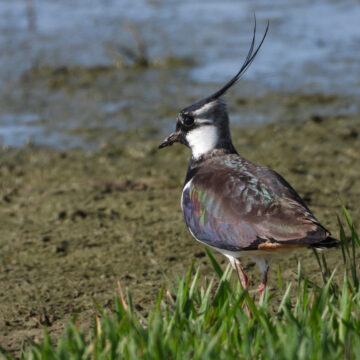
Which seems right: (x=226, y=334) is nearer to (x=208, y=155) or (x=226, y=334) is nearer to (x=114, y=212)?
(x=208, y=155)

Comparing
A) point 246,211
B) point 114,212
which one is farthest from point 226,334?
point 114,212

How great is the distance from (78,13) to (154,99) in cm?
414

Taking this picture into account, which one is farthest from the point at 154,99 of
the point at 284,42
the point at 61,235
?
the point at 61,235

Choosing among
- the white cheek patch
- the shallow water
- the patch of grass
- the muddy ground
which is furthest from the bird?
the shallow water

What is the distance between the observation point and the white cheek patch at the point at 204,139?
15.5 feet

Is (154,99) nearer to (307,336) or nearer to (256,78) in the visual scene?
(256,78)

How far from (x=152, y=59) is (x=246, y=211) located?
6279 mm

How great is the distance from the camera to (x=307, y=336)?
329 cm

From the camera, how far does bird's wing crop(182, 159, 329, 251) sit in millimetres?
3838

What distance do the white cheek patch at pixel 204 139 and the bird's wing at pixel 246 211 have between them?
0.29 m

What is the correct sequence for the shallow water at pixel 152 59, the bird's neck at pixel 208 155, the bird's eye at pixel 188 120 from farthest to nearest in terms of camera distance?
the shallow water at pixel 152 59
the bird's eye at pixel 188 120
the bird's neck at pixel 208 155

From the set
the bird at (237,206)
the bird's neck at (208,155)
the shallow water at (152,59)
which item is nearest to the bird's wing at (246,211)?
the bird at (237,206)

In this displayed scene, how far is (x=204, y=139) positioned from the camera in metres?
4.72

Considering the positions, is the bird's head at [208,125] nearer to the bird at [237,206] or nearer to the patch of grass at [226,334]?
the bird at [237,206]
